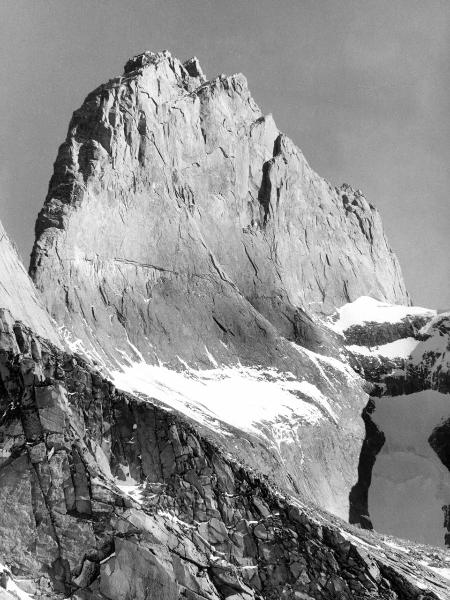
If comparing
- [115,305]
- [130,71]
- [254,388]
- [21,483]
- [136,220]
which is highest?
[130,71]

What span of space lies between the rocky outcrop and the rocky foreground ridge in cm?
10

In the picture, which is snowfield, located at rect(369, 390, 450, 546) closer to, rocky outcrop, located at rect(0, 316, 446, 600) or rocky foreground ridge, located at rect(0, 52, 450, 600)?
rocky foreground ridge, located at rect(0, 52, 450, 600)

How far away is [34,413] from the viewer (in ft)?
176

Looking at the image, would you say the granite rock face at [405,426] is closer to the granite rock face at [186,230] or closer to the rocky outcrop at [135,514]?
the granite rock face at [186,230]

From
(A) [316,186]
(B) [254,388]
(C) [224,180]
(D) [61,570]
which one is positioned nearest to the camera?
(D) [61,570]

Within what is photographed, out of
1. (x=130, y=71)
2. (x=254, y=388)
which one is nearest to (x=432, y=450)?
(x=254, y=388)

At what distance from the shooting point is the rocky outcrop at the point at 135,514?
4900cm

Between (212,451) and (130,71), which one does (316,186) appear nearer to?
(130,71)

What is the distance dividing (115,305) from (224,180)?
35579mm

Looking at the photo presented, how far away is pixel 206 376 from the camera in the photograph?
13325cm

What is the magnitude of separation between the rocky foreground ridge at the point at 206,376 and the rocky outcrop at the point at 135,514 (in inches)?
3.9

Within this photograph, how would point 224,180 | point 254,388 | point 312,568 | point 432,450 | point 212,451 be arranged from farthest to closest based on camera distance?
point 224,180 → point 432,450 → point 254,388 → point 212,451 → point 312,568

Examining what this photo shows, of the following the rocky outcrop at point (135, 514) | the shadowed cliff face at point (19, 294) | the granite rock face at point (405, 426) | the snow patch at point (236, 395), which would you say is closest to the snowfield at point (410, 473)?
the granite rock face at point (405, 426)

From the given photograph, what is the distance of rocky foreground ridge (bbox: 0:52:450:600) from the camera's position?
168ft
